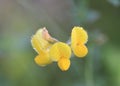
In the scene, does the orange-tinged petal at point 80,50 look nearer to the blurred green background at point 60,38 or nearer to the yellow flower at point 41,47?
the yellow flower at point 41,47

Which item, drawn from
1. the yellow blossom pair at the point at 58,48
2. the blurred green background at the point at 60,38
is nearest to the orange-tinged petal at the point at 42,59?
the yellow blossom pair at the point at 58,48

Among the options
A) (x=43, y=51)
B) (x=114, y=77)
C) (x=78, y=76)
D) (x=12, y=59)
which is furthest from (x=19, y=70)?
(x=43, y=51)

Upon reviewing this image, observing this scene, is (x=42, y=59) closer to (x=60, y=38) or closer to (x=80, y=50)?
(x=80, y=50)

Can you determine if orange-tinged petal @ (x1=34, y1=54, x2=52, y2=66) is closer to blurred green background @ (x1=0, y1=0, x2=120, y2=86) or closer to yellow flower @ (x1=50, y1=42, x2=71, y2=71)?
yellow flower @ (x1=50, y1=42, x2=71, y2=71)

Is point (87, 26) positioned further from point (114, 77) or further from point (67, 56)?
point (67, 56)

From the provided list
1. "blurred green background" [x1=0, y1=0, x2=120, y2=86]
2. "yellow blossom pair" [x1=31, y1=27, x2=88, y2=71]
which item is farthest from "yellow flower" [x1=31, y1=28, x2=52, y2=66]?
"blurred green background" [x1=0, y1=0, x2=120, y2=86]

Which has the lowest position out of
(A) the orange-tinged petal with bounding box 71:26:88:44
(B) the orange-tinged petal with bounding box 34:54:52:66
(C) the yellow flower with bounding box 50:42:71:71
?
(B) the orange-tinged petal with bounding box 34:54:52:66

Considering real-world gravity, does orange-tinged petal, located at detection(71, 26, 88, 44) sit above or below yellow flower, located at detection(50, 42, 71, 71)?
above

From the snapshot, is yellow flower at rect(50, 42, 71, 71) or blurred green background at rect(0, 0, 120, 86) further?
blurred green background at rect(0, 0, 120, 86)
